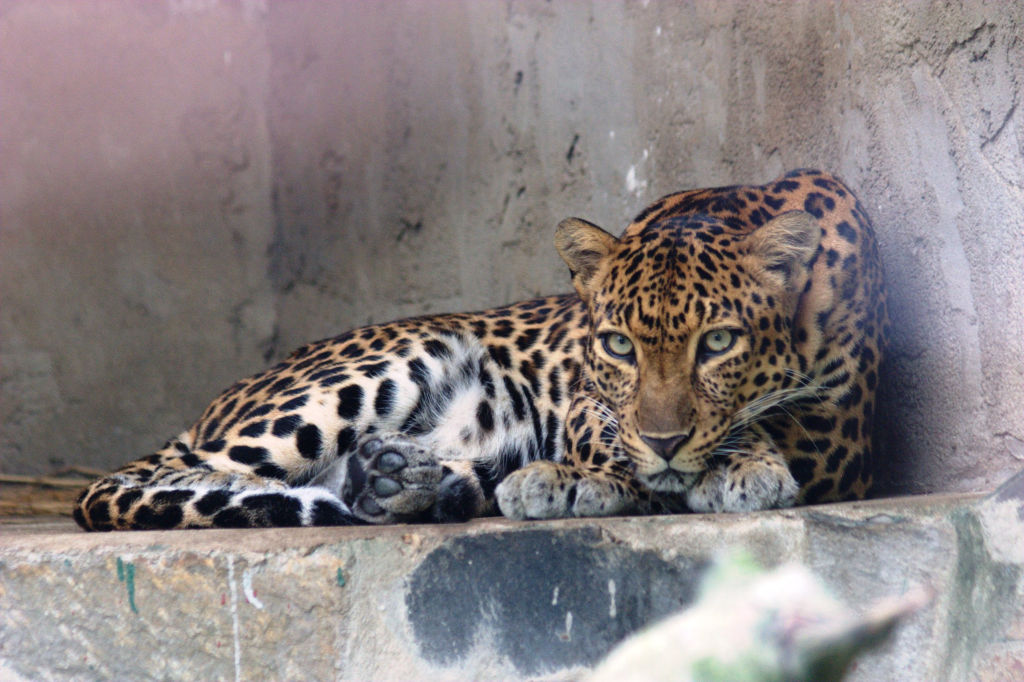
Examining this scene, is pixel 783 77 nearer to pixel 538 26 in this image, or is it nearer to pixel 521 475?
pixel 538 26

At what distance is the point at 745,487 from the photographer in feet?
10.9

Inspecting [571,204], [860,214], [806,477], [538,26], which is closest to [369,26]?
[538,26]

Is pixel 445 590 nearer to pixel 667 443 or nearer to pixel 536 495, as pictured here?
pixel 536 495

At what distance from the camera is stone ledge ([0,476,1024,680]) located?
9.43ft

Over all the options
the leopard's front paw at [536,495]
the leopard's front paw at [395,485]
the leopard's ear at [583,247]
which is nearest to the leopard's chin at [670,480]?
the leopard's front paw at [536,495]

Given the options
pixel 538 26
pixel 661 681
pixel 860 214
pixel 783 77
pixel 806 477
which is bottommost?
pixel 806 477

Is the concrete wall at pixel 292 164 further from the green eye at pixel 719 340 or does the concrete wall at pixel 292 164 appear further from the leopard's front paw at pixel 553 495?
the leopard's front paw at pixel 553 495

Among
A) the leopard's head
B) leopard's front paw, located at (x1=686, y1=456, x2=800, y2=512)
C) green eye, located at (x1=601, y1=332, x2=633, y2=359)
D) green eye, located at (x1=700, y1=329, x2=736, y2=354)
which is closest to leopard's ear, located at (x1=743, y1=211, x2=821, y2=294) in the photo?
the leopard's head

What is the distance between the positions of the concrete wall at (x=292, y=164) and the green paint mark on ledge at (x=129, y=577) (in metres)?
3.25

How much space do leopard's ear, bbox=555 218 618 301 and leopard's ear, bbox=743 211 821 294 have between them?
0.56 meters

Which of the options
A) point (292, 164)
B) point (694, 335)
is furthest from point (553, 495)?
point (292, 164)

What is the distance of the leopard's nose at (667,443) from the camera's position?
3359 millimetres

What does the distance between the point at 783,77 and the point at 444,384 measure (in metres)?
2.00

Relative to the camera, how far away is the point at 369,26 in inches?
283
